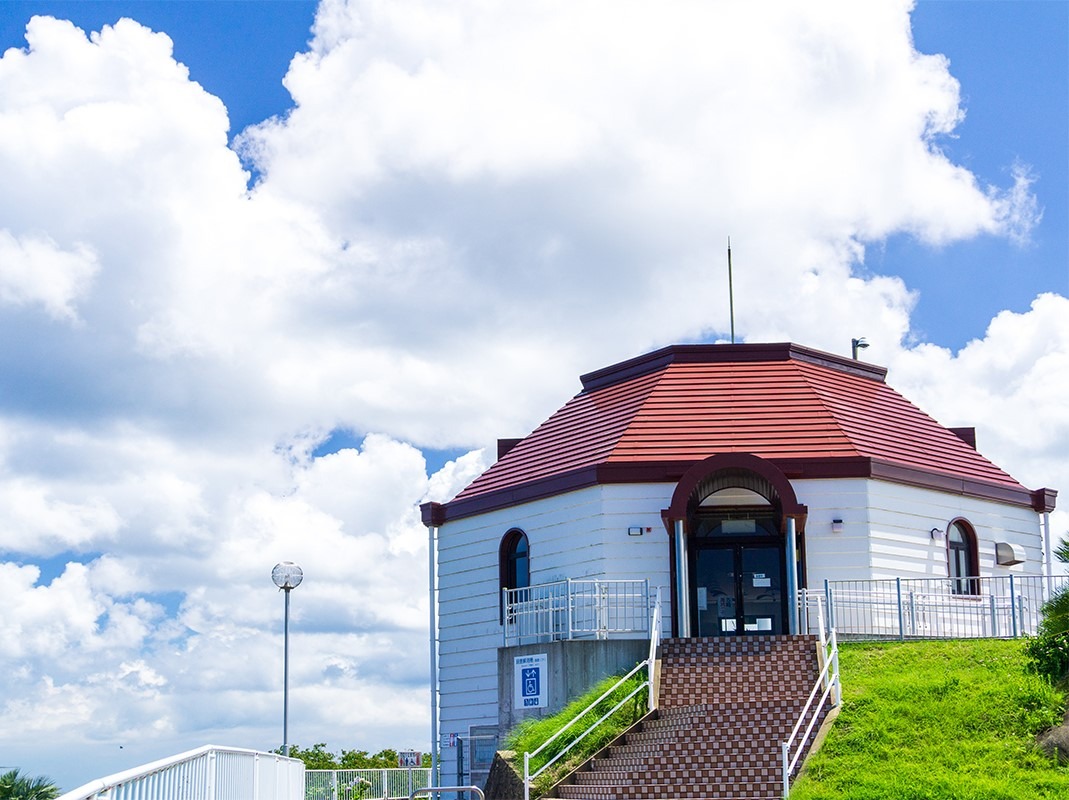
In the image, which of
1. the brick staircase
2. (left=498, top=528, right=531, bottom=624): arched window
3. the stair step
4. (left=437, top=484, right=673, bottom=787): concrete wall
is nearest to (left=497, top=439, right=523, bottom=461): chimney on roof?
(left=437, top=484, right=673, bottom=787): concrete wall

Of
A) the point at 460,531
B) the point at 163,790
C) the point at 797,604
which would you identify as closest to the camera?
the point at 163,790

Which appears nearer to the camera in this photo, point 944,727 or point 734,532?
point 944,727

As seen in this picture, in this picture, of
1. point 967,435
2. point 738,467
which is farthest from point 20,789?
point 967,435

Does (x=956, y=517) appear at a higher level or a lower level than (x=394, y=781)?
higher

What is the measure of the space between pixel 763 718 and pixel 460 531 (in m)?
10.3

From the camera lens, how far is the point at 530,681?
21906 millimetres

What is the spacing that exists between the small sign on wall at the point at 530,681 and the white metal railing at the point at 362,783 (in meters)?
5.18

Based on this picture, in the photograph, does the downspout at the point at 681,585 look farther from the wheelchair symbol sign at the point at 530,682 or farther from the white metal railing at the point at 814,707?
the white metal railing at the point at 814,707

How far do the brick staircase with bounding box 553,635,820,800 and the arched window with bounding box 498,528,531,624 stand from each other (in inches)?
184

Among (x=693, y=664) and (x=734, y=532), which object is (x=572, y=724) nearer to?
(x=693, y=664)

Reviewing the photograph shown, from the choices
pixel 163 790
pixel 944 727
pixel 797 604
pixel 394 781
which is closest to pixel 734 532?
pixel 797 604

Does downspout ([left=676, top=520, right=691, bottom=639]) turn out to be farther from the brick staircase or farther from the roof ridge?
the roof ridge

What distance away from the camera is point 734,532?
23828 millimetres

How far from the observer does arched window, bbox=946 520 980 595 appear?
80.8ft
